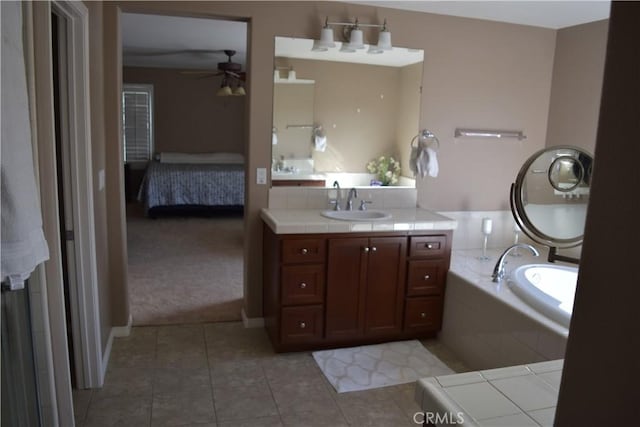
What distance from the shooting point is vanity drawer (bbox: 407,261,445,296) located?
3214 mm

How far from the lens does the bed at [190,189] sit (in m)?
6.95

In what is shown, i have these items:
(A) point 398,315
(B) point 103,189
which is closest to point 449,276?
(A) point 398,315

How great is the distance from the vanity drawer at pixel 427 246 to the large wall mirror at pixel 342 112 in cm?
62

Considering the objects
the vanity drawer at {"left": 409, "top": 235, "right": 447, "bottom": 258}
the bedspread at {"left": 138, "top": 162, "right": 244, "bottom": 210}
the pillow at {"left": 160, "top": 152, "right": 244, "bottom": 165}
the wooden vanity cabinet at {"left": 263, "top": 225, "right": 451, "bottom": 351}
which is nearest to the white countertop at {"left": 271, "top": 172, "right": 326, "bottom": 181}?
the wooden vanity cabinet at {"left": 263, "top": 225, "right": 451, "bottom": 351}

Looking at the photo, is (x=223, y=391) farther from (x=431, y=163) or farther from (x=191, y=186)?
(x=191, y=186)

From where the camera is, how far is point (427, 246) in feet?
10.5

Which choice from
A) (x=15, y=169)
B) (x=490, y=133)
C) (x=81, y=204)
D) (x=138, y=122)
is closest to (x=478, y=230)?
(x=490, y=133)

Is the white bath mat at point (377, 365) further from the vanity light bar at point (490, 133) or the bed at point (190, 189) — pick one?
the bed at point (190, 189)

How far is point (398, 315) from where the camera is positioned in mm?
3238

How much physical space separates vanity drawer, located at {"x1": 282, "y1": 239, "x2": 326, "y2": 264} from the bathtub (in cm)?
115

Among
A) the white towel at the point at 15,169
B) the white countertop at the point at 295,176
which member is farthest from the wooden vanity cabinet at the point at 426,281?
the white towel at the point at 15,169

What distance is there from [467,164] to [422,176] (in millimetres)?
414

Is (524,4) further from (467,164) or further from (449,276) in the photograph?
(449,276)

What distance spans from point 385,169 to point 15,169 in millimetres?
2699
